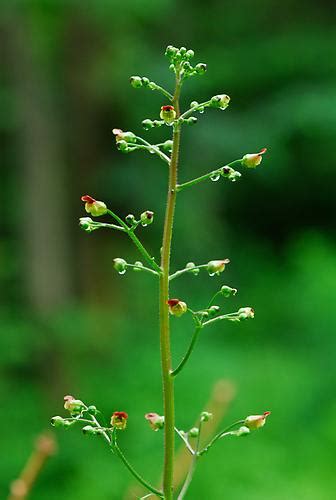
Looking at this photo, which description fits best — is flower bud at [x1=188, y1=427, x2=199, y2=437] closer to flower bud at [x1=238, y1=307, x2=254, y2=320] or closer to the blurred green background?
flower bud at [x1=238, y1=307, x2=254, y2=320]

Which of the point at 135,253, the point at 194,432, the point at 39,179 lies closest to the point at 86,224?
the point at 194,432

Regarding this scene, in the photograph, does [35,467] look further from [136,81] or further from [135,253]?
[135,253]

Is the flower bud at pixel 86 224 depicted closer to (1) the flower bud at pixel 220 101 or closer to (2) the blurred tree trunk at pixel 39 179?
(1) the flower bud at pixel 220 101

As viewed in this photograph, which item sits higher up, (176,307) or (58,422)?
(176,307)

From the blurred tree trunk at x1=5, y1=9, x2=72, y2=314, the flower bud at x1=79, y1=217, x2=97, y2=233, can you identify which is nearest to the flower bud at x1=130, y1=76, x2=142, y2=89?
the flower bud at x1=79, y1=217, x2=97, y2=233

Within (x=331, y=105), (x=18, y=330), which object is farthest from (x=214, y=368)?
(x=331, y=105)

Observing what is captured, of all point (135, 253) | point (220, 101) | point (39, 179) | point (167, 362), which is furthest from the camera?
point (135, 253)

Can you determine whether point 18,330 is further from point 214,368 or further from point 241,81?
point 241,81
